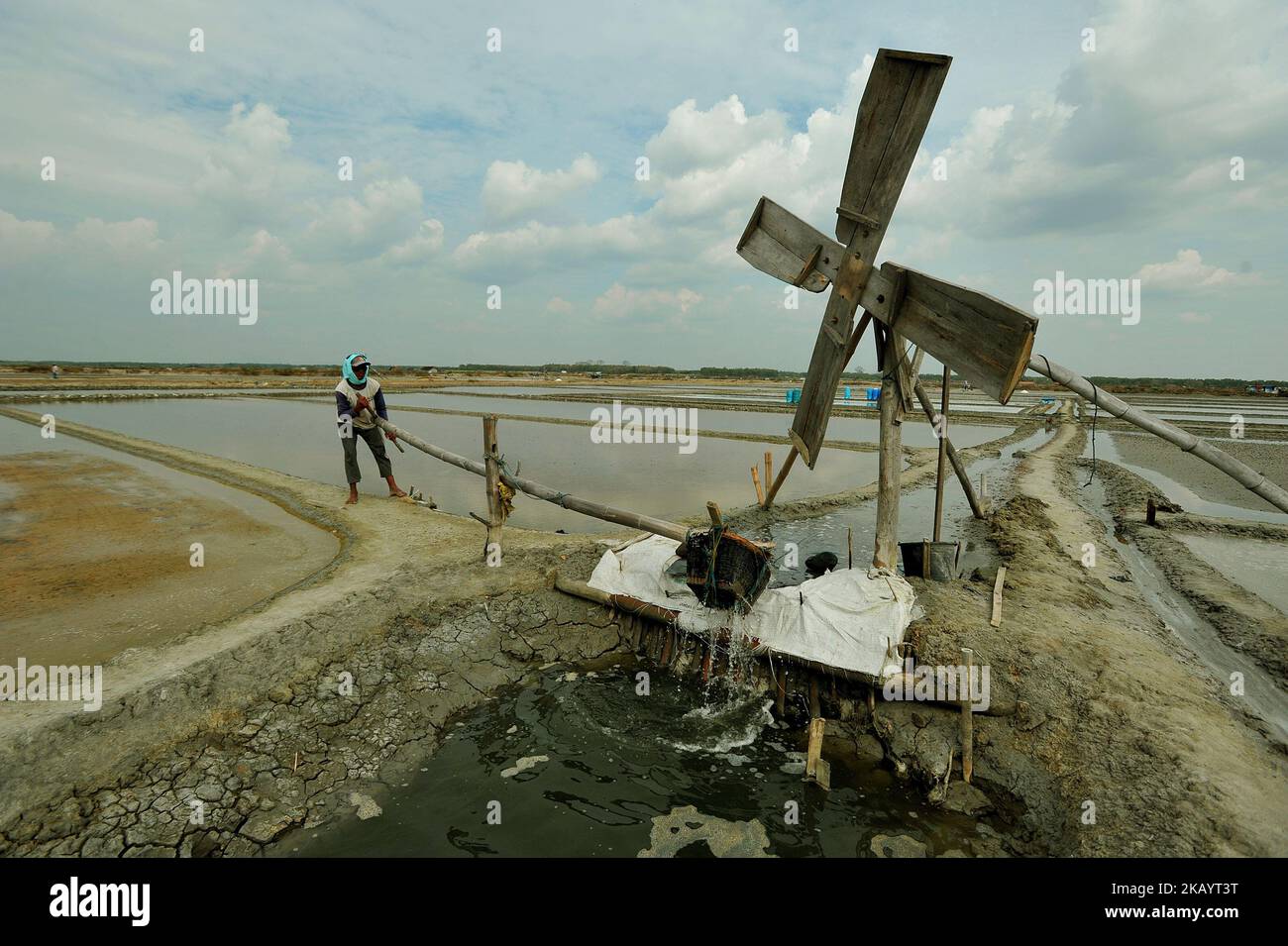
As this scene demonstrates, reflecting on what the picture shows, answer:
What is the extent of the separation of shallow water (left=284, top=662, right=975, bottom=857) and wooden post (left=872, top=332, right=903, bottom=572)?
2.01 metres

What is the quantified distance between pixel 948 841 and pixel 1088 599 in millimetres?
4570

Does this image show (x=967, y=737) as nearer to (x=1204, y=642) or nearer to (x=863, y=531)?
(x=1204, y=642)

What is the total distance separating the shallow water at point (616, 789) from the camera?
14.0 ft

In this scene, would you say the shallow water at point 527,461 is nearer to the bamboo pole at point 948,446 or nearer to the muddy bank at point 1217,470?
the bamboo pole at point 948,446

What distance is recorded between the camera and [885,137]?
15.4 ft

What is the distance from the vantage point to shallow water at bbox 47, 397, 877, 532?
14.0 meters

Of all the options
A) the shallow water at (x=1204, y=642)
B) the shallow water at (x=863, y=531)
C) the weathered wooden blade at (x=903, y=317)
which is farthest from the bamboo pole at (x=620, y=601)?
the shallow water at (x=1204, y=642)

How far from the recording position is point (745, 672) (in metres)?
6.06

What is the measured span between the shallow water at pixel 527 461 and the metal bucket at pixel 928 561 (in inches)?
236

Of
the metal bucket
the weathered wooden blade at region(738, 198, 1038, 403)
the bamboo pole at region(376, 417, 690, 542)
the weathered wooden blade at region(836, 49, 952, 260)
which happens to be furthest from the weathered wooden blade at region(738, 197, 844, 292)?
the metal bucket

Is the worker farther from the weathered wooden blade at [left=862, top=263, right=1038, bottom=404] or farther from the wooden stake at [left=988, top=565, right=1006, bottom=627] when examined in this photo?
the wooden stake at [left=988, top=565, right=1006, bottom=627]

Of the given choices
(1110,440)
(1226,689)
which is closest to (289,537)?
(1226,689)

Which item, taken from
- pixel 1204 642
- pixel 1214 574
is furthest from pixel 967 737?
pixel 1214 574

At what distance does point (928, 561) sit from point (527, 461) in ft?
47.3
